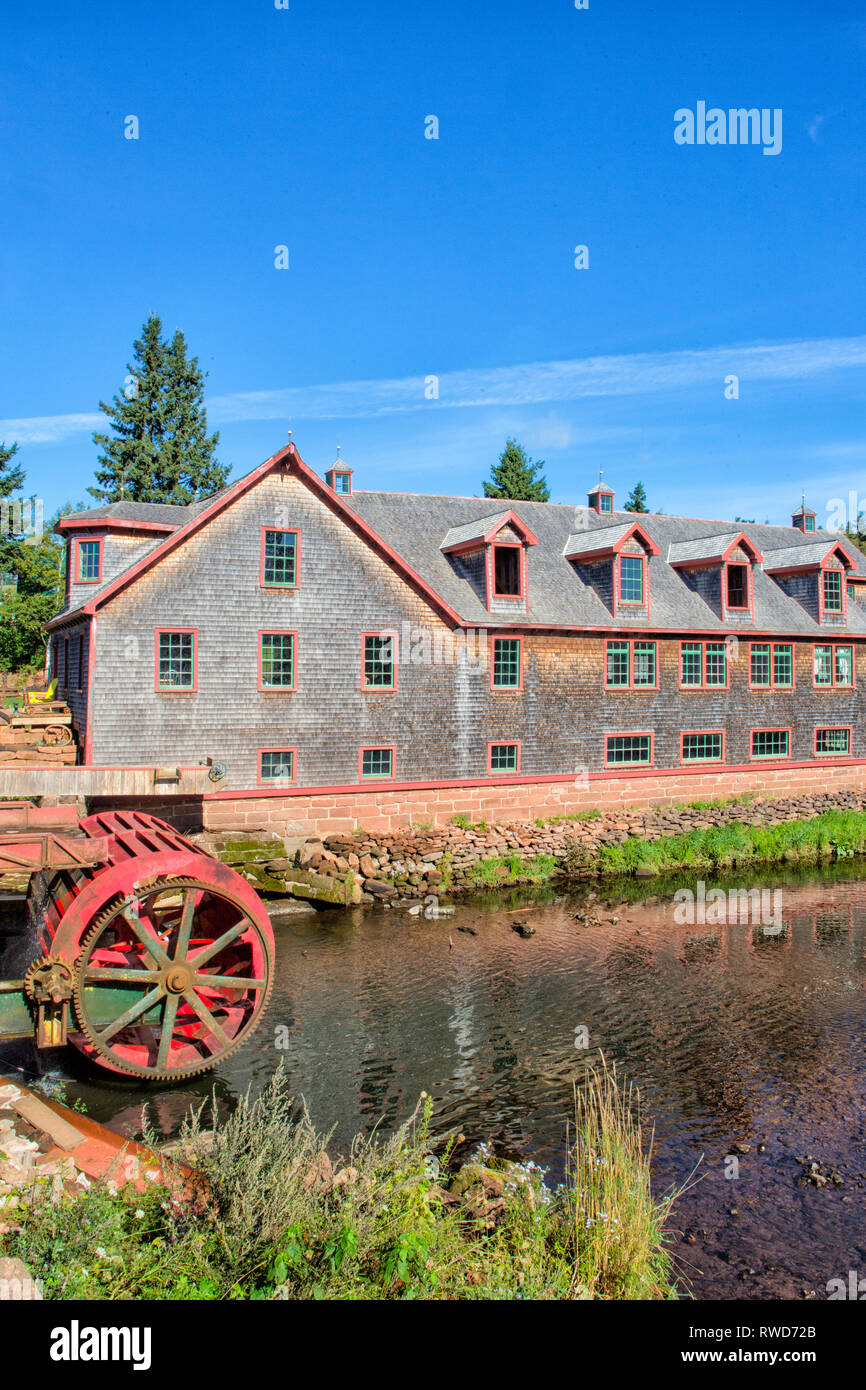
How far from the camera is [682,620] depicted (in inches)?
1203

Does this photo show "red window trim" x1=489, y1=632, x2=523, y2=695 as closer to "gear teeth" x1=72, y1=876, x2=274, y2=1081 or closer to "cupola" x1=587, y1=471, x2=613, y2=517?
"cupola" x1=587, y1=471, x2=613, y2=517

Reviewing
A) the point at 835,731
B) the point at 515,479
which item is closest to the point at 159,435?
the point at 515,479

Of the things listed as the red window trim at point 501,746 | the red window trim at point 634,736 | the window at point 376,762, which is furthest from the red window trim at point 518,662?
the window at point 376,762

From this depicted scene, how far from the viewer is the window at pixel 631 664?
29078mm

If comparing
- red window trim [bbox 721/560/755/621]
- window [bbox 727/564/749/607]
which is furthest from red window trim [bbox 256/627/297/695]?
window [bbox 727/564/749/607]

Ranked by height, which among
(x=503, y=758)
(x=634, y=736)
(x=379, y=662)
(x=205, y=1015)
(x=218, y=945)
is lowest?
(x=205, y=1015)

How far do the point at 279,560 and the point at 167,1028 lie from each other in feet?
47.3

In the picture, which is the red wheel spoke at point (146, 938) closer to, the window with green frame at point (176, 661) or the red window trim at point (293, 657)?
the window with green frame at point (176, 661)

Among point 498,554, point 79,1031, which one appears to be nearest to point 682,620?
point 498,554

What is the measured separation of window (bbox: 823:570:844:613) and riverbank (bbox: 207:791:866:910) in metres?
7.04

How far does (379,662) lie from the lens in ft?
82.9

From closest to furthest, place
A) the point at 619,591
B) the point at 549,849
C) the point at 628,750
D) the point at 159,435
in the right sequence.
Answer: the point at 549,849 → the point at 628,750 → the point at 619,591 → the point at 159,435

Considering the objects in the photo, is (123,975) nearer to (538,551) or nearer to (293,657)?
(293,657)

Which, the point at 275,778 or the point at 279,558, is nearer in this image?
the point at 275,778
